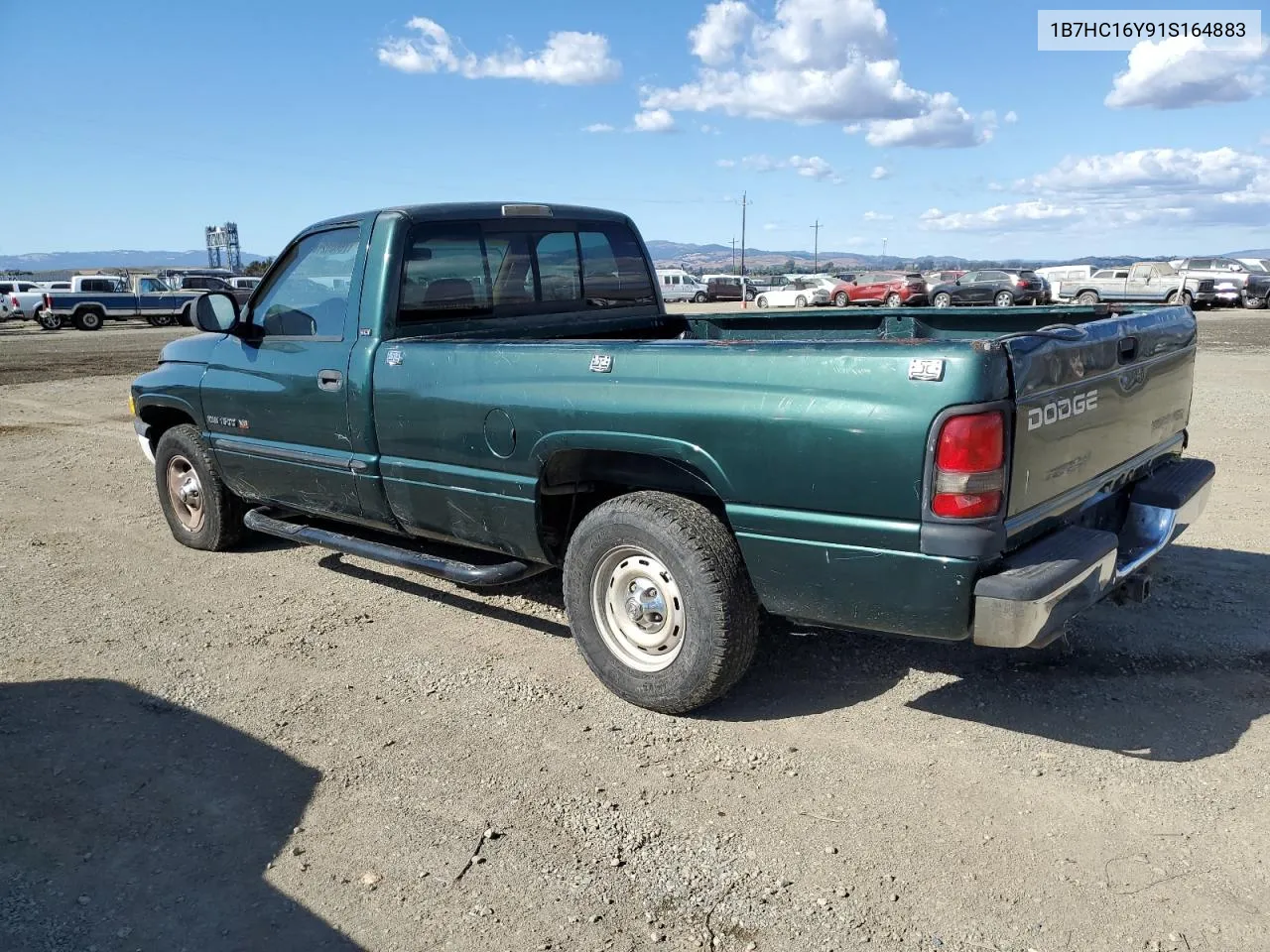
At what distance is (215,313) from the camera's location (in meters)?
5.39

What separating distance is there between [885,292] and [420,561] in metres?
37.7

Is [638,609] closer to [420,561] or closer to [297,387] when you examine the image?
[420,561]

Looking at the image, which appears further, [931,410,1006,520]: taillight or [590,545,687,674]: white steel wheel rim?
[590,545,687,674]: white steel wheel rim

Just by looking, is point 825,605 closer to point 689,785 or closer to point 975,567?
point 975,567

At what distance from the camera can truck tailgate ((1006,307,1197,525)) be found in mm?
3053

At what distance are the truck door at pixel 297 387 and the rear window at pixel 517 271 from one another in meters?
0.31

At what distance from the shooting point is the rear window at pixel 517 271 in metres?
4.69

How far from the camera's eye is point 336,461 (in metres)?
4.79

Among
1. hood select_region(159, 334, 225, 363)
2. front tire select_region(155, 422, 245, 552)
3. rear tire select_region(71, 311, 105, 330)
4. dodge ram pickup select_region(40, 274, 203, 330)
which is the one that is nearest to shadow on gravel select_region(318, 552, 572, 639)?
front tire select_region(155, 422, 245, 552)

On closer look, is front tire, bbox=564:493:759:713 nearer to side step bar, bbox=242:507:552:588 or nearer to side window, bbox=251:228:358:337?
side step bar, bbox=242:507:552:588

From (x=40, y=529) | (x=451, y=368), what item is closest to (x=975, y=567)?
(x=451, y=368)

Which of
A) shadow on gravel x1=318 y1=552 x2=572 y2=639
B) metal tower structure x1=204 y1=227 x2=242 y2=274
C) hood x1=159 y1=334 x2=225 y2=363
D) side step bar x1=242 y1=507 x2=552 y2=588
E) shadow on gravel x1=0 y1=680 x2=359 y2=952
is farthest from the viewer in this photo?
metal tower structure x1=204 y1=227 x2=242 y2=274

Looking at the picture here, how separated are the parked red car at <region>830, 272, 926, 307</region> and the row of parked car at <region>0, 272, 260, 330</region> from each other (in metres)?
23.6

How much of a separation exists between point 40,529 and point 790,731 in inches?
221
